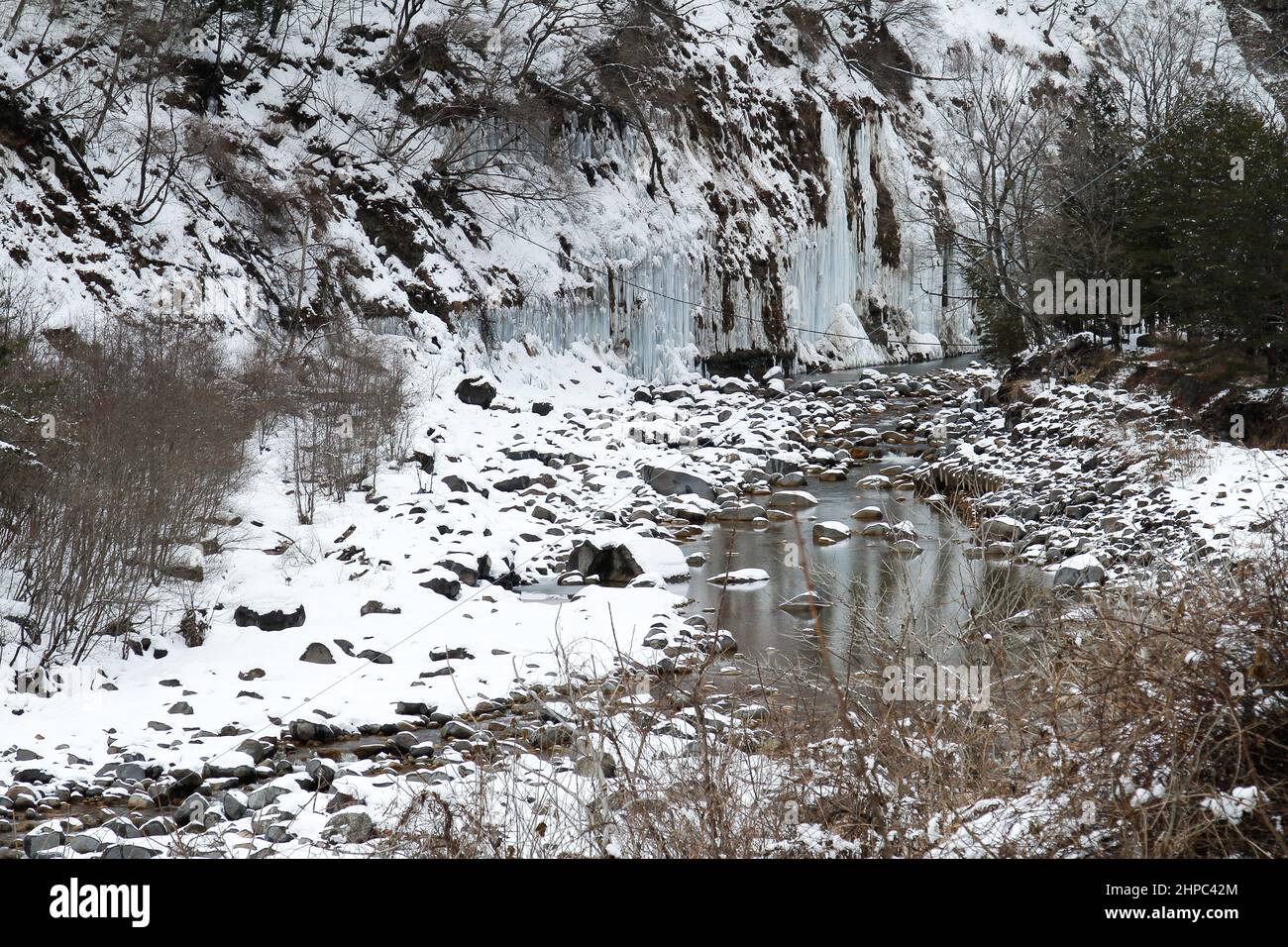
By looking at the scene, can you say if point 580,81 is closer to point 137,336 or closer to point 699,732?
point 137,336

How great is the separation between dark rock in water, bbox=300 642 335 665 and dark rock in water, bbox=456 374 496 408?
9811 millimetres

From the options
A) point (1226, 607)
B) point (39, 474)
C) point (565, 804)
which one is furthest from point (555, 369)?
point (1226, 607)

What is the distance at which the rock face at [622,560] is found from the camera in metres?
12.3

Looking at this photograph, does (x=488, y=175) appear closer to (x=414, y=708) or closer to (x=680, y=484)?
(x=680, y=484)

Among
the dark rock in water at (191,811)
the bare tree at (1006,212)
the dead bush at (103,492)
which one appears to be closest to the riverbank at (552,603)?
the dark rock in water at (191,811)

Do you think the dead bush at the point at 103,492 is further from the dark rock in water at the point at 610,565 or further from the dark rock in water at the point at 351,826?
the dark rock in water at the point at 610,565

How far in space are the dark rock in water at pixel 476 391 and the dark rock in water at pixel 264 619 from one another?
30.4ft

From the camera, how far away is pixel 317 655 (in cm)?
913

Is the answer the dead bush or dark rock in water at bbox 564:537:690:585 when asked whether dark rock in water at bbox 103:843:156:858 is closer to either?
the dead bush

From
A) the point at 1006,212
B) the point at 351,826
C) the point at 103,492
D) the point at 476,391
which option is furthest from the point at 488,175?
the point at 351,826

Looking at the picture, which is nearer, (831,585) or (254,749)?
(254,749)

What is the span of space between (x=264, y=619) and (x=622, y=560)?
163 inches

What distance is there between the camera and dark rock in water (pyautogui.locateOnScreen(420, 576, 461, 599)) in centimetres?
1117

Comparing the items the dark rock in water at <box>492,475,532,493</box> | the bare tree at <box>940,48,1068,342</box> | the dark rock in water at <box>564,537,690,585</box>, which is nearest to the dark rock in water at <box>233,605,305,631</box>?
the dark rock in water at <box>564,537,690,585</box>
